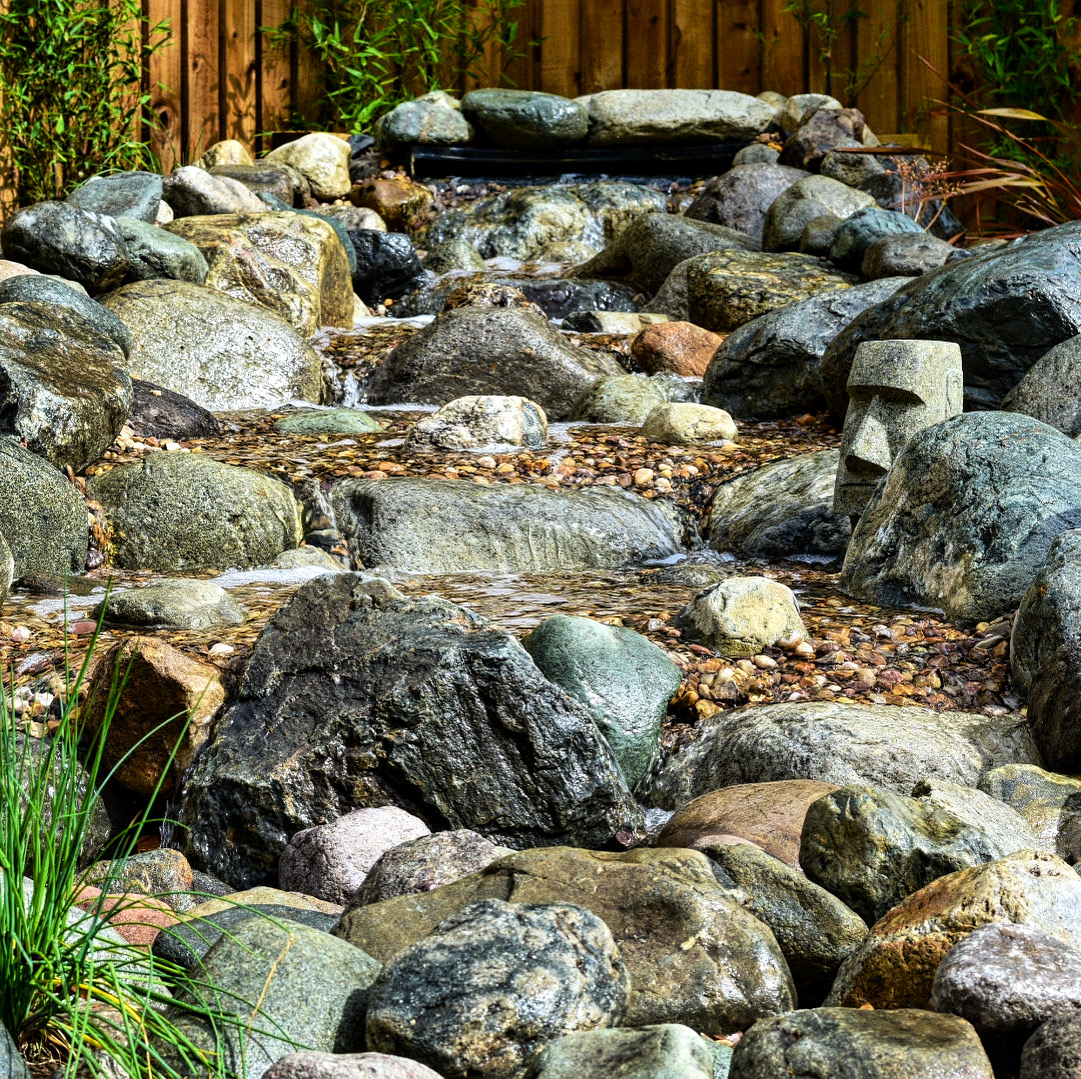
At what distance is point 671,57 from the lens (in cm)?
1343

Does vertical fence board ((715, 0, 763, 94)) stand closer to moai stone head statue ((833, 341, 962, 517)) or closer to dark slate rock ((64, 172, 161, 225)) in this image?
dark slate rock ((64, 172, 161, 225))

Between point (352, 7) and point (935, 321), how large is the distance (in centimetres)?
815

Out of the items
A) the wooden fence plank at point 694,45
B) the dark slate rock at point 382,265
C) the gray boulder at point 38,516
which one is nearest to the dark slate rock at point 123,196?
the dark slate rock at point 382,265

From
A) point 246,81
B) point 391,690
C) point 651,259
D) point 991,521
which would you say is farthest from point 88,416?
point 246,81

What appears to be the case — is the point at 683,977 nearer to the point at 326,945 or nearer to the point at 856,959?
the point at 856,959

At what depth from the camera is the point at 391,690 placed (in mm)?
3430

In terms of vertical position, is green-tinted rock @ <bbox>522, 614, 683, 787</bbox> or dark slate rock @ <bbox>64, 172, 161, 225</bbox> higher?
dark slate rock @ <bbox>64, 172, 161, 225</bbox>

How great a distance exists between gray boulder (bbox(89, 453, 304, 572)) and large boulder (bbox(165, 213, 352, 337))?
3.25m

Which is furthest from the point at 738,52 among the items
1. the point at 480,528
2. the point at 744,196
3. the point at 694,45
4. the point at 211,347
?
the point at 480,528

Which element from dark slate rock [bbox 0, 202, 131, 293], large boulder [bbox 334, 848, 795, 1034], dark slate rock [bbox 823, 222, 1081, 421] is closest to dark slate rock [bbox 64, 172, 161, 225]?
dark slate rock [bbox 0, 202, 131, 293]

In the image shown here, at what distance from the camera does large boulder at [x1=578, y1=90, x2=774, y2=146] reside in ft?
41.0

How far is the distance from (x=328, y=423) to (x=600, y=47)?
796 centimetres

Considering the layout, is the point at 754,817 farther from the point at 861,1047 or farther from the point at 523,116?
the point at 523,116

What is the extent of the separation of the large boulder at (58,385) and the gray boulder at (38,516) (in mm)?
481
